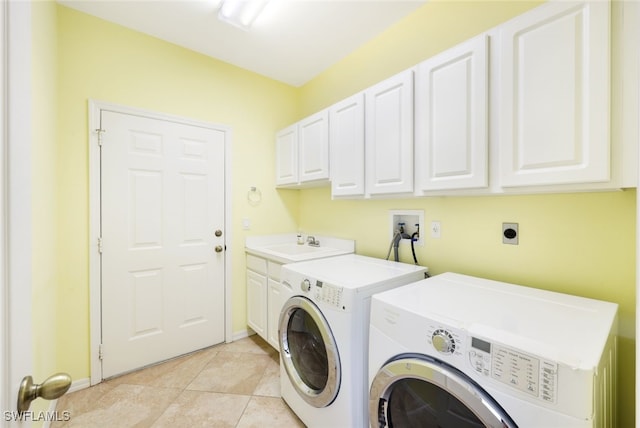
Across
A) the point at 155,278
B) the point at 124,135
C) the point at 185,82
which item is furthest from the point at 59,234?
the point at 185,82

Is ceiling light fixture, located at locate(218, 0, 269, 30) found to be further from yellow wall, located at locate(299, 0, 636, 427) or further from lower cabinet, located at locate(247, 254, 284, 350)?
lower cabinet, located at locate(247, 254, 284, 350)

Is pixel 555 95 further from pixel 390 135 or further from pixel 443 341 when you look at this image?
pixel 443 341

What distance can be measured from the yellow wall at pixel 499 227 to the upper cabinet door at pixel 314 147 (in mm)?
430

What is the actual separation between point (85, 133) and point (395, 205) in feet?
7.54

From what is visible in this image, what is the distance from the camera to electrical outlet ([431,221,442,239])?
178 cm

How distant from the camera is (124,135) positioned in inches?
80.2

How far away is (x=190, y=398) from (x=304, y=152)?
2.04 meters

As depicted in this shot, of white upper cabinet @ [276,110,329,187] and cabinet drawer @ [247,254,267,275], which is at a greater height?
white upper cabinet @ [276,110,329,187]

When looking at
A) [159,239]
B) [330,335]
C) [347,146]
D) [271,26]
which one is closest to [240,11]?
[271,26]

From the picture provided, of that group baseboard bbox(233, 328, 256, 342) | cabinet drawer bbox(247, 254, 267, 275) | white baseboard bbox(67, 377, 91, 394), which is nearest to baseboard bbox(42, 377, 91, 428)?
white baseboard bbox(67, 377, 91, 394)

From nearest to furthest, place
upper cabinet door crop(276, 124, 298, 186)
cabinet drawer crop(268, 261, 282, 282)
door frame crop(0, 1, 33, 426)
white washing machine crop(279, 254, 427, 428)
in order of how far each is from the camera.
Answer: door frame crop(0, 1, 33, 426)
white washing machine crop(279, 254, 427, 428)
cabinet drawer crop(268, 261, 282, 282)
upper cabinet door crop(276, 124, 298, 186)

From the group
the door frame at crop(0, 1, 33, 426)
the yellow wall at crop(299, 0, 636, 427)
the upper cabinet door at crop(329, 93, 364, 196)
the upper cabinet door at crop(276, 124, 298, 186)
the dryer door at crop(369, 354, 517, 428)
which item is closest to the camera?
the door frame at crop(0, 1, 33, 426)

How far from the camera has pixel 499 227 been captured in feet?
4.96

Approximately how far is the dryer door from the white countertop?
1.09m
